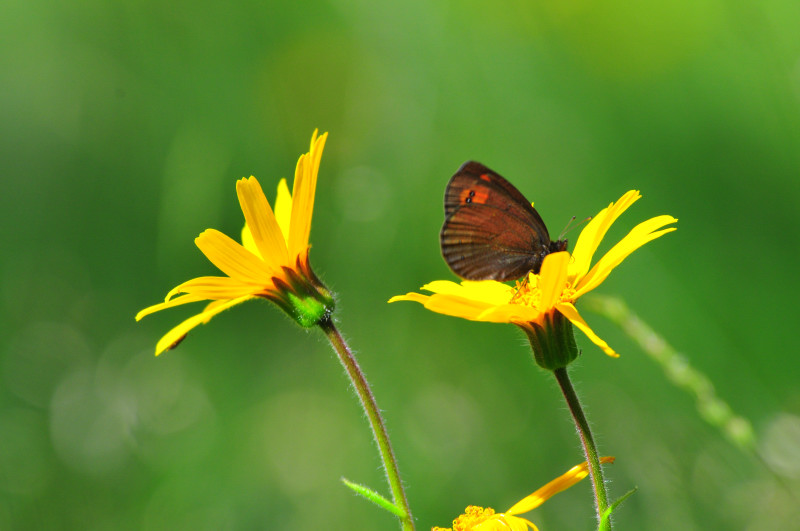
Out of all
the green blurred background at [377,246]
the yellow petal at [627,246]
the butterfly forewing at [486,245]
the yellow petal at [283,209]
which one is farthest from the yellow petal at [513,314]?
the green blurred background at [377,246]

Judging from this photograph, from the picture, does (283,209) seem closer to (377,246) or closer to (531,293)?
(531,293)

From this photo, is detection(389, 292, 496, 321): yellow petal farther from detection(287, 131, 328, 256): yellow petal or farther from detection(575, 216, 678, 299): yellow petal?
detection(287, 131, 328, 256): yellow petal

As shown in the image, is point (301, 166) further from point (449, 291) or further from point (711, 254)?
point (711, 254)

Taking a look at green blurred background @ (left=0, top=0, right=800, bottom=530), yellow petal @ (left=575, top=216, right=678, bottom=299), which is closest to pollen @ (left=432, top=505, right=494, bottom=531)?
yellow petal @ (left=575, top=216, right=678, bottom=299)

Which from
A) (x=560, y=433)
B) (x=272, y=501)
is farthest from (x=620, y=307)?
(x=272, y=501)

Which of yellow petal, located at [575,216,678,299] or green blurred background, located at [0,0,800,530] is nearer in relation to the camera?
yellow petal, located at [575,216,678,299]

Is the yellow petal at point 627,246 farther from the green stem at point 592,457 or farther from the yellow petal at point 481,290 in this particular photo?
the yellow petal at point 481,290

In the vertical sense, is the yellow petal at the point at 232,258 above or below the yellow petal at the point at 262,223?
below
